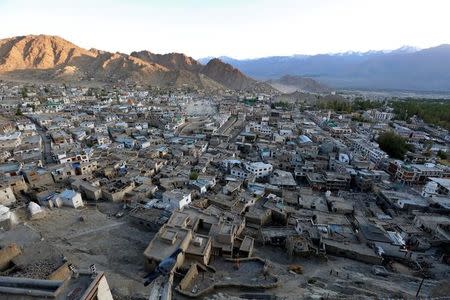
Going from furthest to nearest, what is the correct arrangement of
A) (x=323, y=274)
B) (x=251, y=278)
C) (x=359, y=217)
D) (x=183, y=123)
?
1. (x=183, y=123)
2. (x=359, y=217)
3. (x=323, y=274)
4. (x=251, y=278)

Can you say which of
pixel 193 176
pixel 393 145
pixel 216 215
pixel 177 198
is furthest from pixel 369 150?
pixel 177 198

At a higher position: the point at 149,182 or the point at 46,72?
the point at 46,72

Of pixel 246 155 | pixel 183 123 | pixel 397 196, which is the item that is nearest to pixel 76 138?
pixel 183 123

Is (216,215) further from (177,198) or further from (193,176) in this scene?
(193,176)

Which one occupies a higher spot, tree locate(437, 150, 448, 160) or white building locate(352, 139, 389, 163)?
white building locate(352, 139, 389, 163)

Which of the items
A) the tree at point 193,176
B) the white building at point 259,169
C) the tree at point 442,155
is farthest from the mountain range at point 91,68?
the tree at point 193,176

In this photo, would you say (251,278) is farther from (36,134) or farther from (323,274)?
(36,134)

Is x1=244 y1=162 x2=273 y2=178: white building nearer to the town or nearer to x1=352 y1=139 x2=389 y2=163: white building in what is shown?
the town

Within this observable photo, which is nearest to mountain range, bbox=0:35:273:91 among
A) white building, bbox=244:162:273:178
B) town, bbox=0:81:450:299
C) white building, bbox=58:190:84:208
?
town, bbox=0:81:450:299
